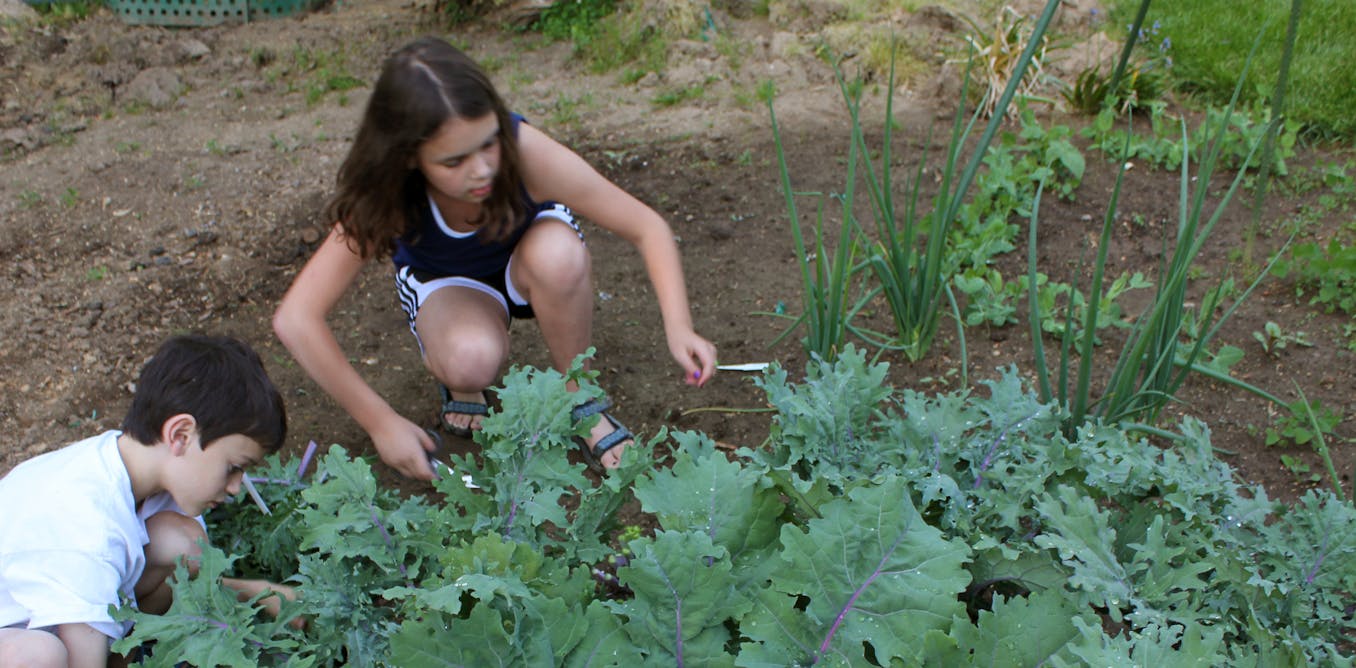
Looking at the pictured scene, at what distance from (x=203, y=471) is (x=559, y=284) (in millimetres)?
913

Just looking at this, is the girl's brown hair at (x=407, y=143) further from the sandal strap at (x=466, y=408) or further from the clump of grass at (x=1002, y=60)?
the clump of grass at (x=1002, y=60)

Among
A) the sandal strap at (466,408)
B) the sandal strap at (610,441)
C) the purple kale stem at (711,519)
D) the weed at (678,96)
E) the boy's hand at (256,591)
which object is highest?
the purple kale stem at (711,519)

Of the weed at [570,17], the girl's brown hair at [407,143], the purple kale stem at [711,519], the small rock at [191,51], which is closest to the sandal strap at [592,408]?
the purple kale stem at [711,519]

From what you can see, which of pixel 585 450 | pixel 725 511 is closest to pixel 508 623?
pixel 725 511

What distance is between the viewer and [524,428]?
1676 millimetres

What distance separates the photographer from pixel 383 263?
126 inches

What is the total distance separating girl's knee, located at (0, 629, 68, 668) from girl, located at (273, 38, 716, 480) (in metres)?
0.70

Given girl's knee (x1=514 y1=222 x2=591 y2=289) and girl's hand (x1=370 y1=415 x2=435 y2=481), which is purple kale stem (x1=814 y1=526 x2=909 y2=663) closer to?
girl's hand (x1=370 y1=415 x2=435 y2=481)

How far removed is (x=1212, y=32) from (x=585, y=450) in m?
3.19

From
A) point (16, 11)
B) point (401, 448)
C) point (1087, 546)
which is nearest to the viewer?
point (1087, 546)

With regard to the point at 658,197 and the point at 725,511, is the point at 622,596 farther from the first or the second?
the point at 658,197

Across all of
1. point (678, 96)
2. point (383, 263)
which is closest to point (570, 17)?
point (678, 96)

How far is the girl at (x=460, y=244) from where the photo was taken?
201 cm

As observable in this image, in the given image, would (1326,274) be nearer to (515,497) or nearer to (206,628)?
(515,497)
